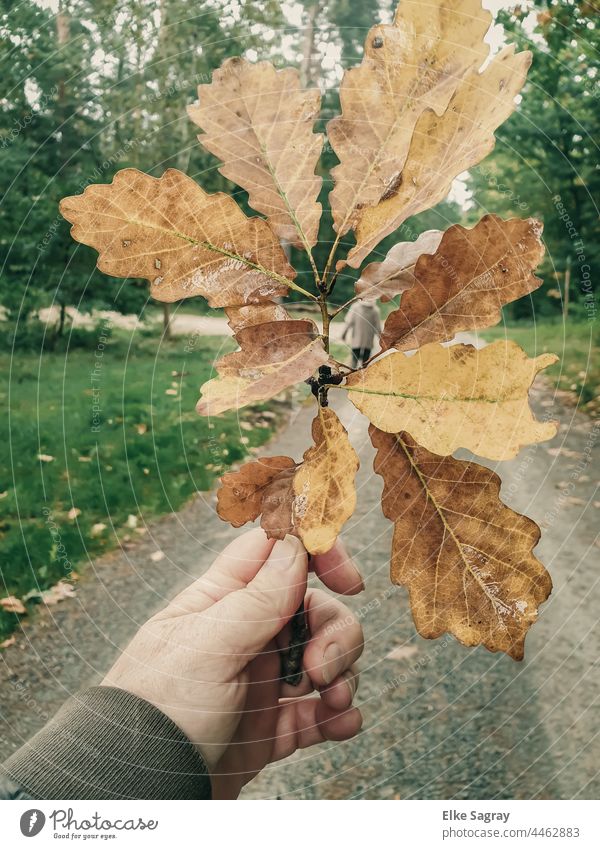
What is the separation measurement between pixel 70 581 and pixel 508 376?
2.03 metres

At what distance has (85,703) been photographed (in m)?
0.93

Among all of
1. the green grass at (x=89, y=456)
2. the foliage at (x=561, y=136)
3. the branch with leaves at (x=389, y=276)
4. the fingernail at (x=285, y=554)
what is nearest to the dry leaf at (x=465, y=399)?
the branch with leaves at (x=389, y=276)

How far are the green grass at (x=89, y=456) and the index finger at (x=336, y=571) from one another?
3.61ft

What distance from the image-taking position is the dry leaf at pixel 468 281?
1.77ft

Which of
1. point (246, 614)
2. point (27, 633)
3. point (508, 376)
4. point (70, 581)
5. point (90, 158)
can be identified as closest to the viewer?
point (508, 376)

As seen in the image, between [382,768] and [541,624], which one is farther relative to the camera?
[541,624]

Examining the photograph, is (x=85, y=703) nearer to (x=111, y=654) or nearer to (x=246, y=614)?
(x=246, y=614)

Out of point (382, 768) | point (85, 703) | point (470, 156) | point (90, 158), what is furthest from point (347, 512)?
point (90, 158)

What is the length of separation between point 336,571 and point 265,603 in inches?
6.6

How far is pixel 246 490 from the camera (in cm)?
65

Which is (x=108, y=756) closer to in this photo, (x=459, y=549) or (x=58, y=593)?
(x=459, y=549)

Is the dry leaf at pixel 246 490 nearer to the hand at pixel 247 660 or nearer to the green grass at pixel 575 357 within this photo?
the hand at pixel 247 660
